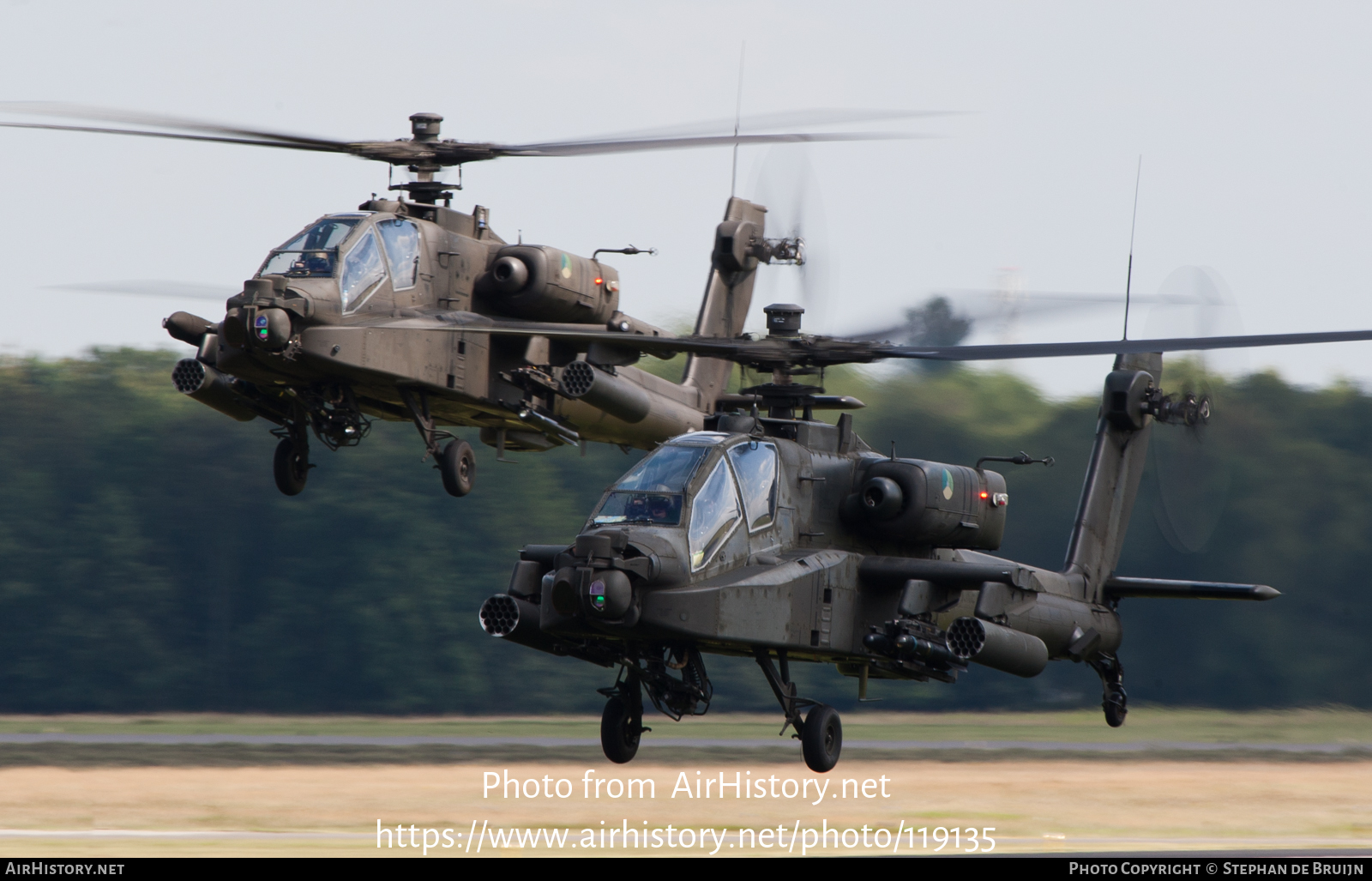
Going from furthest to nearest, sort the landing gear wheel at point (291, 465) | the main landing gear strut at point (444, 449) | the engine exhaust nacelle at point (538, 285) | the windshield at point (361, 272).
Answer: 1. the landing gear wheel at point (291, 465)
2. the engine exhaust nacelle at point (538, 285)
3. the main landing gear strut at point (444, 449)
4. the windshield at point (361, 272)

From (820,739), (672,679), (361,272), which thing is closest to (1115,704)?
(820,739)

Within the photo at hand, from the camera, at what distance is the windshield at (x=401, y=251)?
1603 cm

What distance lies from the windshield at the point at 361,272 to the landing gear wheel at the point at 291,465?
208 cm

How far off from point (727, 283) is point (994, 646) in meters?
7.75

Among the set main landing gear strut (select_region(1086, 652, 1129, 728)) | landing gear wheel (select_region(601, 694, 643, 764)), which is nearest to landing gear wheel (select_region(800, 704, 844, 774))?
landing gear wheel (select_region(601, 694, 643, 764))

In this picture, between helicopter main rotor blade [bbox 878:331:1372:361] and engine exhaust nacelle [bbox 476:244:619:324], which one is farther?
engine exhaust nacelle [bbox 476:244:619:324]

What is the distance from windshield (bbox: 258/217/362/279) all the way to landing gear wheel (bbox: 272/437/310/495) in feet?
6.69

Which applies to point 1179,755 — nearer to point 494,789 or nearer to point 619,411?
point 494,789

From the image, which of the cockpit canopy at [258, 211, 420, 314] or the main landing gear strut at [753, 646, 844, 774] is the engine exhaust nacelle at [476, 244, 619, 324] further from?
the main landing gear strut at [753, 646, 844, 774]

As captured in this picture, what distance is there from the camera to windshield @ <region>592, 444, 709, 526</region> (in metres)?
13.1

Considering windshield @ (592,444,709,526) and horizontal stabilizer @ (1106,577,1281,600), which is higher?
windshield @ (592,444,709,526)

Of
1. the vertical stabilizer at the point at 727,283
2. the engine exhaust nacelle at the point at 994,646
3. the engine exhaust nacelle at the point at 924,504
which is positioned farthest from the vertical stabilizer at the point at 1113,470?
the vertical stabilizer at the point at 727,283

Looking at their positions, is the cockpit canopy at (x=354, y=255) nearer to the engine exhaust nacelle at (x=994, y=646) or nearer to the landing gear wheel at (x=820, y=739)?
the landing gear wheel at (x=820, y=739)

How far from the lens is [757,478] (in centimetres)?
1375
